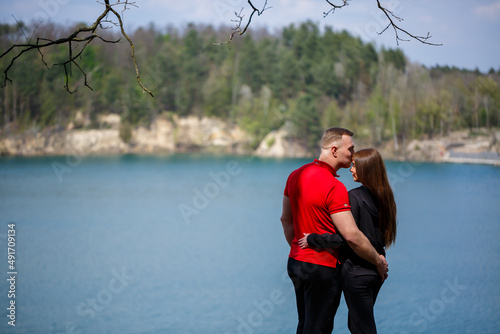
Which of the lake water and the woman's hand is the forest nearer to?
the lake water

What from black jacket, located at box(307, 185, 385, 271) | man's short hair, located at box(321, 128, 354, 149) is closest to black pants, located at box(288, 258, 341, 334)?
black jacket, located at box(307, 185, 385, 271)

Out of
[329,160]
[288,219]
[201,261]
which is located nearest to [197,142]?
[201,261]

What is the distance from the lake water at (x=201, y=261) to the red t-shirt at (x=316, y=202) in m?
6.88

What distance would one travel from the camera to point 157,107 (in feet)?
174

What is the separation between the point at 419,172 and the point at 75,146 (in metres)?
32.9

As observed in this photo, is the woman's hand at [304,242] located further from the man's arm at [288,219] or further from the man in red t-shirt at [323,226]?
the man's arm at [288,219]

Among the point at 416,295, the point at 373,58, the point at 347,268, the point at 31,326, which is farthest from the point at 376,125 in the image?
the point at 347,268

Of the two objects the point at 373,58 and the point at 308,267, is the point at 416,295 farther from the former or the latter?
the point at 373,58
